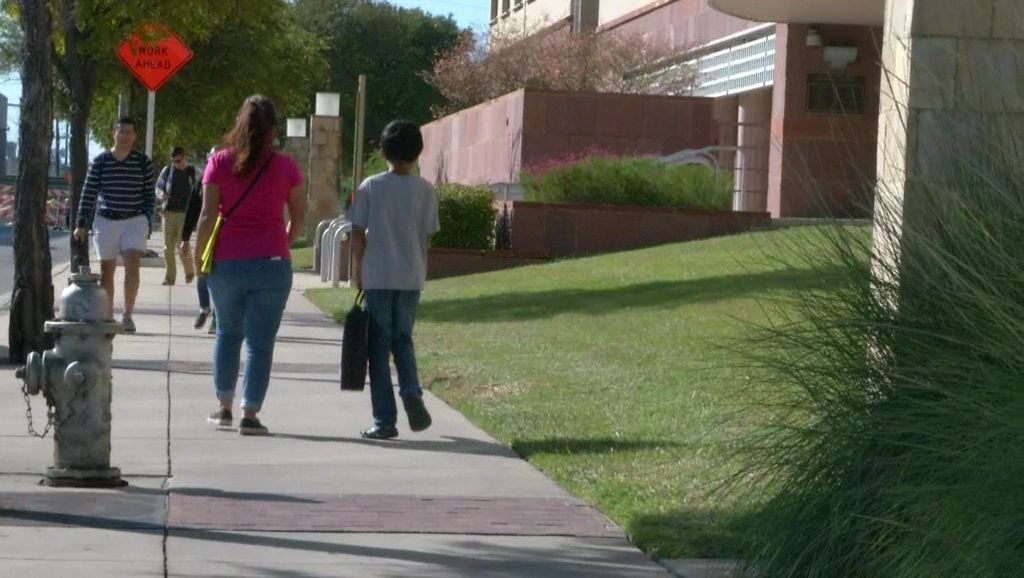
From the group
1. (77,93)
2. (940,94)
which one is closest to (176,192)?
(77,93)

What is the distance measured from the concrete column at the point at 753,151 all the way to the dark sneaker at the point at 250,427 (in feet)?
64.6

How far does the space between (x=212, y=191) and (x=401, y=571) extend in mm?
3773

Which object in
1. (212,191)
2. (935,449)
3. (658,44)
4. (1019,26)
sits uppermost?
(658,44)

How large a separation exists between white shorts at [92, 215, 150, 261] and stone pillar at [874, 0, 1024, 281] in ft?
25.7

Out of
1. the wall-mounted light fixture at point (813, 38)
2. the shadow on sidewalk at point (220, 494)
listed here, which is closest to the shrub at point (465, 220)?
the wall-mounted light fixture at point (813, 38)

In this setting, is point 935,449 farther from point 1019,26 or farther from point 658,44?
point 658,44

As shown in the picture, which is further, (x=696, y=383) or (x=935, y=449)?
(x=696, y=383)

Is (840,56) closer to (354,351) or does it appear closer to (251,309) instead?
(354,351)

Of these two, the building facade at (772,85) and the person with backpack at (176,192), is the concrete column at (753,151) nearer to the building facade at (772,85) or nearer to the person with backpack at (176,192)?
the building facade at (772,85)

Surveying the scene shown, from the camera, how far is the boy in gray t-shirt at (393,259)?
9789mm

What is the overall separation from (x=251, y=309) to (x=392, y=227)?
899 mm

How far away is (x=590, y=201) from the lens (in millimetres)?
25688

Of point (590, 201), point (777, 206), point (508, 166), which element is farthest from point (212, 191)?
point (508, 166)

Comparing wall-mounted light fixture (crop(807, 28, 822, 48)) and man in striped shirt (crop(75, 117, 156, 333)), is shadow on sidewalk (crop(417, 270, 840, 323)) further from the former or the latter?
wall-mounted light fixture (crop(807, 28, 822, 48))
